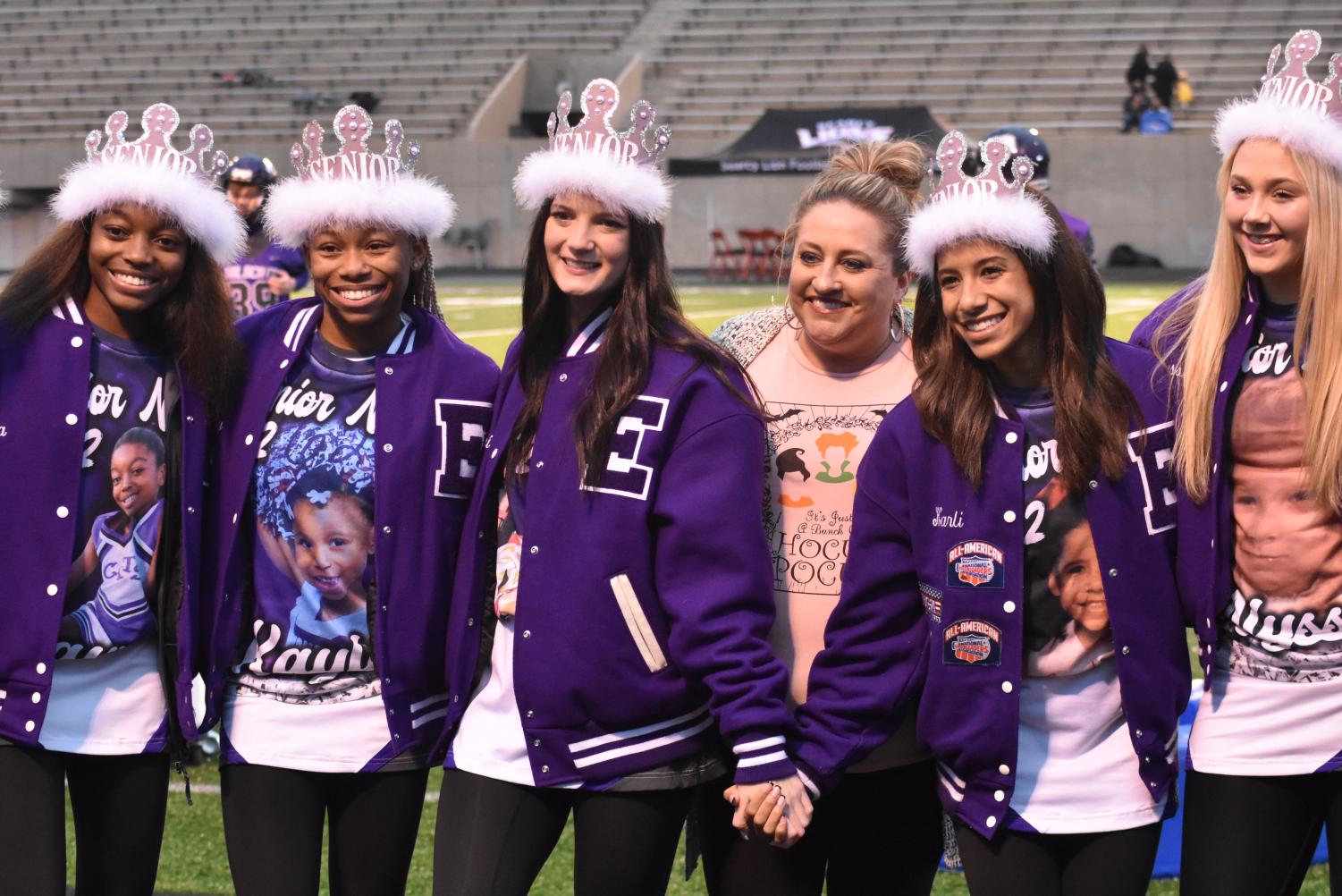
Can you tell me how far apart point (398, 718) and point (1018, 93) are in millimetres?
26878

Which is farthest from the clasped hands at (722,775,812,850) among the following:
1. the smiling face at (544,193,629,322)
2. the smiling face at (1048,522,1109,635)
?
the smiling face at (544,193,629,322)

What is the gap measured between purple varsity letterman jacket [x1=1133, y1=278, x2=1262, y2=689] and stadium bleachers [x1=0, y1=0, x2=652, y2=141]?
27304 millimetres

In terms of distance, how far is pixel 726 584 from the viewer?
269cm

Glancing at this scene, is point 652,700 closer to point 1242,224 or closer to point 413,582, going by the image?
point 413,582

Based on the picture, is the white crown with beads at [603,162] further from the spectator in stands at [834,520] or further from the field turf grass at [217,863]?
the field turf grass at [217,863]

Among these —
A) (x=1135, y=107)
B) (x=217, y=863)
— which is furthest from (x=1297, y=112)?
(x=1135, y=107)

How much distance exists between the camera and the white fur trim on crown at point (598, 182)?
9.34ft

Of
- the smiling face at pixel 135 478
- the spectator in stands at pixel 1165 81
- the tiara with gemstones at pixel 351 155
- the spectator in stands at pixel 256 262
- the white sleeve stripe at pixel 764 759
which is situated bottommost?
the white sleeve stripe at pixel 764 759

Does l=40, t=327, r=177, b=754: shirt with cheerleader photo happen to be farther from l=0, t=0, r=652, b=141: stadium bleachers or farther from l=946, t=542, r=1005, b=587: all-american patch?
l=0, t=0, r=652, b=141: stadium bleachers

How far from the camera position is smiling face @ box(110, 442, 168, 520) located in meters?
2.97

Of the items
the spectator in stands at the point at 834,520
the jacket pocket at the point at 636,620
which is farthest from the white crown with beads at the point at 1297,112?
the jacket pocket at the point at 636,620

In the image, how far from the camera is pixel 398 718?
2.89 meters

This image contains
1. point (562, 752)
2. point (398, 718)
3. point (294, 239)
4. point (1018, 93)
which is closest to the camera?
point (562, 752)

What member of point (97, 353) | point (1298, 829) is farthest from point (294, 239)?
point (1298, 829)
